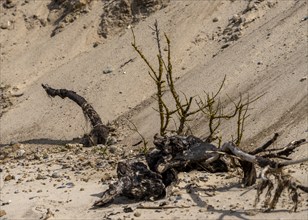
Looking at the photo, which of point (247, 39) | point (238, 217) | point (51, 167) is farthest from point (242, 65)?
point (238, 217)

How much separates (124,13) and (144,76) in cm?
303

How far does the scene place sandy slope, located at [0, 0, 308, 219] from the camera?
7688 mm

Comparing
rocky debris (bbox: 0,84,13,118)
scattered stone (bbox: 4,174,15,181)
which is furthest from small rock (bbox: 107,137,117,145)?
rocky debris (bbox: 0,84,13,118)

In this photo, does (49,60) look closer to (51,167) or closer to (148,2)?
(148,2)

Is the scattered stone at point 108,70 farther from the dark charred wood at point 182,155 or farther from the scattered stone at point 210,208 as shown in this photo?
the scattered stone at point 210,208

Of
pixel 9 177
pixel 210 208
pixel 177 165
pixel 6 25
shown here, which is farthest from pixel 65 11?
pixel 210 208

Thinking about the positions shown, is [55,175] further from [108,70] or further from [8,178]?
[108,70]

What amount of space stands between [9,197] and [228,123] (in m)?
3.50

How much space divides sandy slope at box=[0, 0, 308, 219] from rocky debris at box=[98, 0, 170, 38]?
0.80ft

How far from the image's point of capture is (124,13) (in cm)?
1472

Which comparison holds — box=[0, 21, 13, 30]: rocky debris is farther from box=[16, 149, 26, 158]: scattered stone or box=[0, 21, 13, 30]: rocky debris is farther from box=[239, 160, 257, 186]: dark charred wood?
box=[239, 160, 257, 186]: dark charred wood

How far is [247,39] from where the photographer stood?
38.2 ft

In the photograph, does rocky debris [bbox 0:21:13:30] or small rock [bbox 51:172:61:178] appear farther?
rocky debris [bbox 0:21:13:30]

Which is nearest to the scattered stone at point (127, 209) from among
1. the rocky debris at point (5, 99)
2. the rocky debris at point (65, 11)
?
the rocky debris at point (5, 99)
